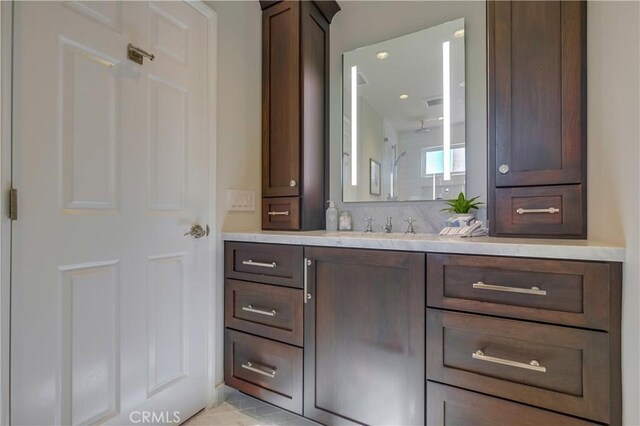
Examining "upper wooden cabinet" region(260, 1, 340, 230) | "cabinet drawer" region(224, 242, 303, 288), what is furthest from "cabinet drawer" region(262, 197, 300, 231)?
"cabinet drawer" region(224, 242, 303, 288)

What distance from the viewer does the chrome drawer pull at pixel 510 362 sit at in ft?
3.14

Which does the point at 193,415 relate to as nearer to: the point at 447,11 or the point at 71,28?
the point at 71,28

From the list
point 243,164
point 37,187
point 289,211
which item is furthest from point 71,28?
point 289,211

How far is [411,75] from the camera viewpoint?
1.79 metres

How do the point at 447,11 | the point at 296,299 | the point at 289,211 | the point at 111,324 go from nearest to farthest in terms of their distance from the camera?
the point at 111,324 < the point at 296,299 < the point at 447,11 < the point at 289,211

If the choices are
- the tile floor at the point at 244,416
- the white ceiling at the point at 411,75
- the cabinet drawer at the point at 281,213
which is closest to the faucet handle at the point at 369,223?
the cabinet drawer at the point at 281,213

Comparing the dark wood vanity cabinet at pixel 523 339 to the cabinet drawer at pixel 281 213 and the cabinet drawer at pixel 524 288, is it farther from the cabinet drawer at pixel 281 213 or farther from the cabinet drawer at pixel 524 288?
the cabinet drawer at pixel 281 213

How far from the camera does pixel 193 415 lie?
5.02 feet

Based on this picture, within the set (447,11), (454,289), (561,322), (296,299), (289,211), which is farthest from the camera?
(289,211)

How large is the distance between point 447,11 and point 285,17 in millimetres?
922

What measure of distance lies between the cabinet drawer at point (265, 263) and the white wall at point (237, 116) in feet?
0.32

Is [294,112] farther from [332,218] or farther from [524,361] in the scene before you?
[524,361]

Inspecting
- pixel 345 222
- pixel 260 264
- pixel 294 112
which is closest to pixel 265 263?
pixel 260 264

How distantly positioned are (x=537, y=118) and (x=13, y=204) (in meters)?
1.92
